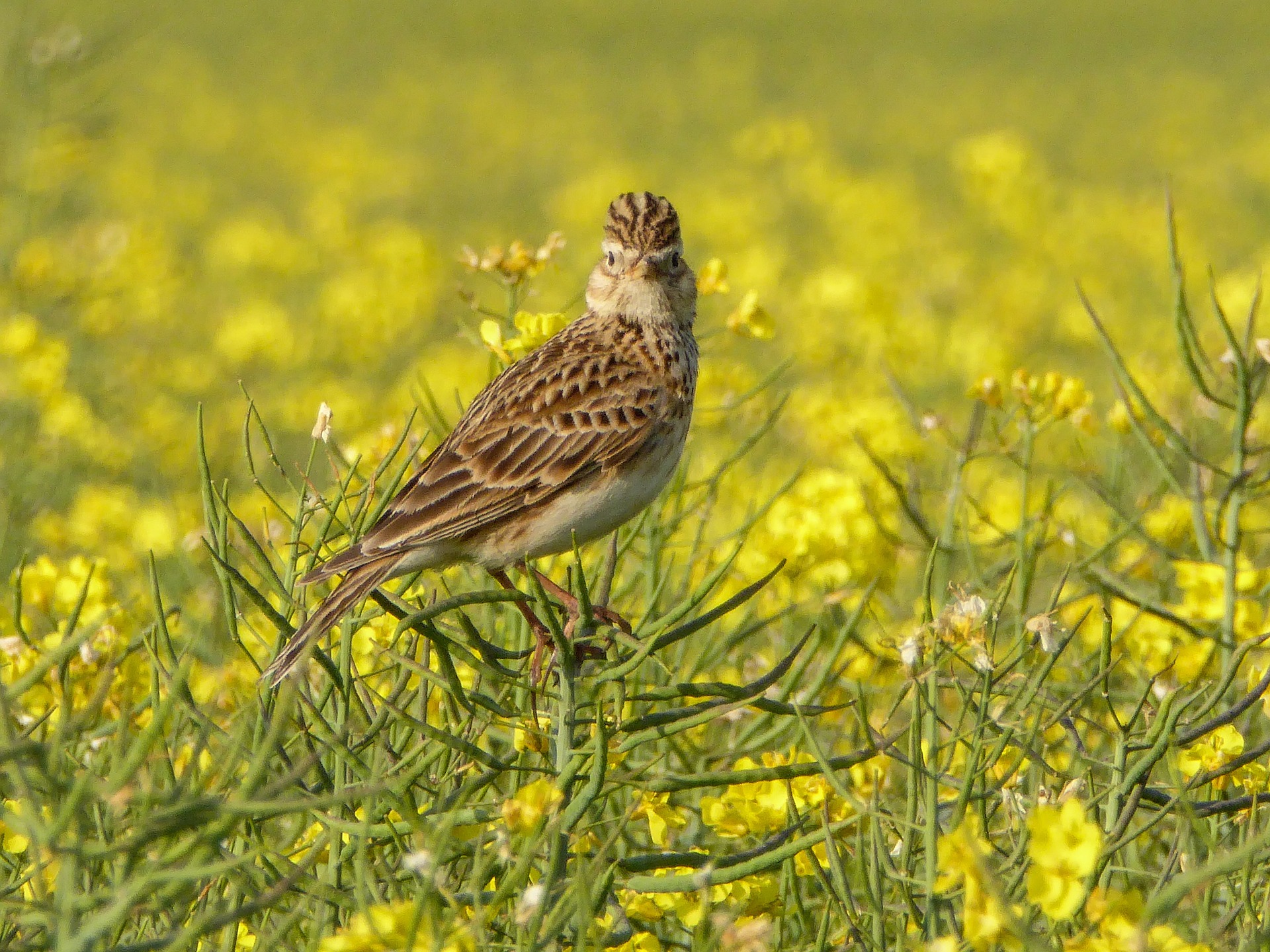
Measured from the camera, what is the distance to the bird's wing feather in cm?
452

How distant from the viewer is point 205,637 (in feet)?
17.8

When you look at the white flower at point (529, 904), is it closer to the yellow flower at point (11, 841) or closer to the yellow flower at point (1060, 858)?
the yellow flower at point (1060, 858)

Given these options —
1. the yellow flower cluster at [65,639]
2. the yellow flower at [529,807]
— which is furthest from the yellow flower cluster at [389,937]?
the yellow flower cluster at [65,639]

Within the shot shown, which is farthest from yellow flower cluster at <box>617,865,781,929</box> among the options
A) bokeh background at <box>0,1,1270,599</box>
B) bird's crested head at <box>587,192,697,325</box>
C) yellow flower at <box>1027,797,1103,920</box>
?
bird's crested head at <box>587,192,697,325</box>

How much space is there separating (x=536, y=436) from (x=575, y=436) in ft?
0.43

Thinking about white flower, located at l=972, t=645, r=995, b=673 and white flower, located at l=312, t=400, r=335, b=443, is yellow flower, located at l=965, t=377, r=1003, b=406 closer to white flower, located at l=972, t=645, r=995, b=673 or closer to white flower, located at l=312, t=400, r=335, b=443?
white flower, located at l=972, t=645, r=995, b=673

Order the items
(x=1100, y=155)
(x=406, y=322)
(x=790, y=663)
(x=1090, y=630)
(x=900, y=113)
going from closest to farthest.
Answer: (x=790, y=663) < (x=1090, y=630) < (x=406, y=322) < (x=1100, y=155) < (x=900, y=113)

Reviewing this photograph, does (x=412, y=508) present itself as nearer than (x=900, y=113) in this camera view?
Yes

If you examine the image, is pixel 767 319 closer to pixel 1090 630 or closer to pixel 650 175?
pixel 1090 630

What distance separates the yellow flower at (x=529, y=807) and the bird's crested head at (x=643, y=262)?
9.17ft

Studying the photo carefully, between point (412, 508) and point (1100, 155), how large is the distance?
85.5 feet

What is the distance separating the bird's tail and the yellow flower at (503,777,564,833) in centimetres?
83

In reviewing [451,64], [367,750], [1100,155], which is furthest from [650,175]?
[367,750]

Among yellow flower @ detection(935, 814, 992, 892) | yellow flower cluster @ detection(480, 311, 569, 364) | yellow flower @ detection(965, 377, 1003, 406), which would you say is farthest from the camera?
yellow flower @ detection(965, 377, 1003, 406)
